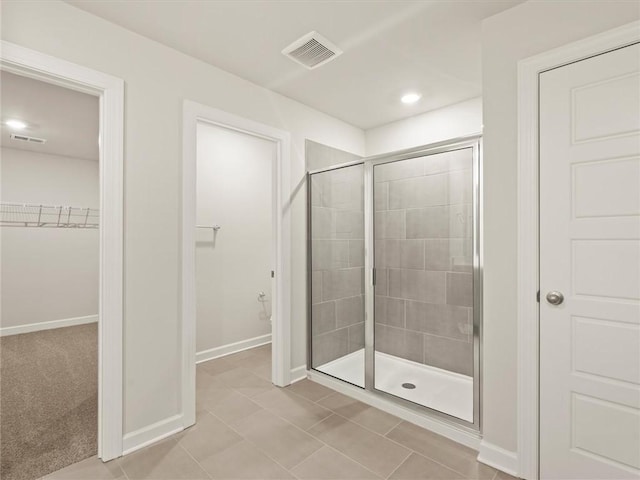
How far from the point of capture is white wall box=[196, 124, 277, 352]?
3.53 meters

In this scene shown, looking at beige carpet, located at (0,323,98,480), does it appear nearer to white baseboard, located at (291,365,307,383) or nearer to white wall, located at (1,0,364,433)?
white wall, located at (1,0,364,433)

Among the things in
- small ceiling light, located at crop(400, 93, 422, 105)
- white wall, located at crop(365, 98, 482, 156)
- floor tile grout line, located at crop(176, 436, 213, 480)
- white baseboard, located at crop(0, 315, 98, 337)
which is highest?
small ceiling light, located at crop(400, 93, 422, 105)

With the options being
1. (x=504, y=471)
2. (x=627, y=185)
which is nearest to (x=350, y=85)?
(x=627, y=185)

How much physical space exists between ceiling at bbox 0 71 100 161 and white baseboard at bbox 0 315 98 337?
2419mm

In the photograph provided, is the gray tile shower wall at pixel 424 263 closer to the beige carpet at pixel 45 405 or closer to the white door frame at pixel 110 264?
the white door frame at pixel 110 264

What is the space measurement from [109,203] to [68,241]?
12.8 ft

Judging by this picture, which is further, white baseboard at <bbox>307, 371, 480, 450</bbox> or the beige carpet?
white baseboard at <bbox>307, 371, 480, 450</bbox>

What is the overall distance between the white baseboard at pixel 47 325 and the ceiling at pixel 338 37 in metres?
4.58

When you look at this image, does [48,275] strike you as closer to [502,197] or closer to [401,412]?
[401,412]

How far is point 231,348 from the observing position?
3.69m

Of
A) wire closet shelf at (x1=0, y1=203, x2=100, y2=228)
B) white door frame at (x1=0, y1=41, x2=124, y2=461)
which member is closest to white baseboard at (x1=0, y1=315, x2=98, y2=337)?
wire closet shelf at (x1=0, y1=203, x2=100, y2=228)

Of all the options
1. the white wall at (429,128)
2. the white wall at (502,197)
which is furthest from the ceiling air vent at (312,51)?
the white wall at (429,128)

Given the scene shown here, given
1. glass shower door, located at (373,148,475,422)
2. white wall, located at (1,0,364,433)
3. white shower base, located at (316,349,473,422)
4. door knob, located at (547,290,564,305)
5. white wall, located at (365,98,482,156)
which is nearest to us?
door knob, located at (547,290,564,305)

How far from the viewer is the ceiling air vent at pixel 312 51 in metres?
2.09
